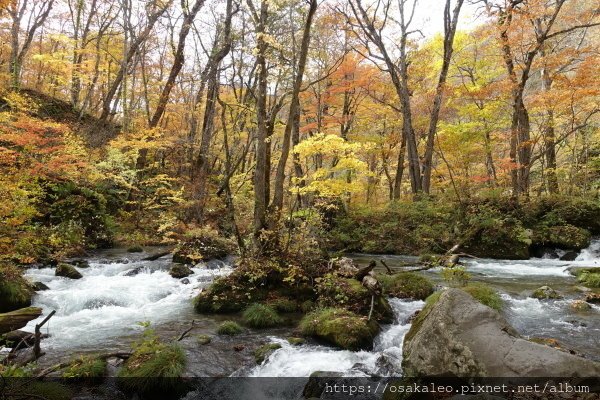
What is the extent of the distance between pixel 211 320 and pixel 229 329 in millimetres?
974

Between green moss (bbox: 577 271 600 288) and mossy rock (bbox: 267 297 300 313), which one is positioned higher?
green moss (bbox: 577 271 600 288)

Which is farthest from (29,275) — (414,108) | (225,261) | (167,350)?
(414,108)

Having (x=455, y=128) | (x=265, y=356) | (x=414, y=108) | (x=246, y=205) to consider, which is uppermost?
(x=414, y=108)

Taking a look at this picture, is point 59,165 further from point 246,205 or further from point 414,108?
point 414,108

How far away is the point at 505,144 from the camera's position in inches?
926

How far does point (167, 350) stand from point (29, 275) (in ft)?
23.3

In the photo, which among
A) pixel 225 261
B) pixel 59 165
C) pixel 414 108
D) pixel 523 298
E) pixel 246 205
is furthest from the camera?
pixel 414 108

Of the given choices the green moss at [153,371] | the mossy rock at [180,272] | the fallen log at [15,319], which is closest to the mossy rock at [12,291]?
the fallen log at [15,319]

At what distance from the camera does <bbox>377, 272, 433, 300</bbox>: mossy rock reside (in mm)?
9539

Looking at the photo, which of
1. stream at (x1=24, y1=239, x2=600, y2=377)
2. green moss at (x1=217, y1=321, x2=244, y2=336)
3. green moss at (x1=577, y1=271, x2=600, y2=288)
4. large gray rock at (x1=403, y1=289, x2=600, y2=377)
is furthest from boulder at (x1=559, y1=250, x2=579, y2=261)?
green moss at (x1=217, y1=321, x2=244, y2=336)

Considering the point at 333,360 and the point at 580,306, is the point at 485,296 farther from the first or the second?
the point at 333,360

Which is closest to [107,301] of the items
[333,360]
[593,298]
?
[333,360]

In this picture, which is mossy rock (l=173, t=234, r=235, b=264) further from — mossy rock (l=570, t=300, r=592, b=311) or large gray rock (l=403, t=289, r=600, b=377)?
mossy rock (l=570, t=300, r=592, b=311)

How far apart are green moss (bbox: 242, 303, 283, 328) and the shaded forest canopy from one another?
1.69 metres
